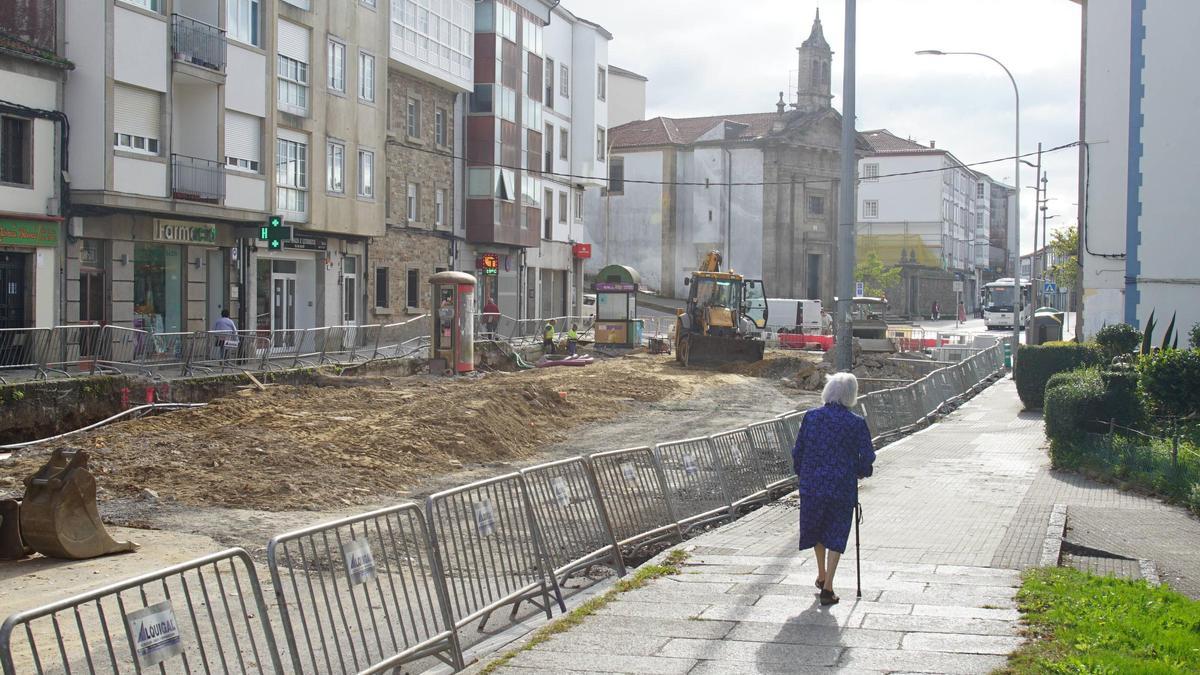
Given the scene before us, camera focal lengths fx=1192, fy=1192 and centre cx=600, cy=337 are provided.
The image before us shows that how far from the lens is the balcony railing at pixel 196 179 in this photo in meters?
27.8

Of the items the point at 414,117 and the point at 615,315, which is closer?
the point at 414,117

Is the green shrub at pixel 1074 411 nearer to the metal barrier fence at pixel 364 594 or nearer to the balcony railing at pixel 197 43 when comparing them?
the metal barrier fence at pixel 364 594

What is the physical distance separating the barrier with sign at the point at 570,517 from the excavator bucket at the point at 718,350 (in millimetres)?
27833

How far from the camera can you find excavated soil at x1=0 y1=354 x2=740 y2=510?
14.5 metres

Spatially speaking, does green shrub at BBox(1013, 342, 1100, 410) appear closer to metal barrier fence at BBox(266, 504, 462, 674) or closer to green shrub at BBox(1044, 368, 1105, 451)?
green shrub at BBox(1044, 368, 1105, 451)

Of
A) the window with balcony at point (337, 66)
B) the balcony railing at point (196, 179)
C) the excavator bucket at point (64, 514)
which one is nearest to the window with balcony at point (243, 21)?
the balcony railing at point (196, 179)

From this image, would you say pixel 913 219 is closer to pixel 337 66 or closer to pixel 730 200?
pixel 730 200

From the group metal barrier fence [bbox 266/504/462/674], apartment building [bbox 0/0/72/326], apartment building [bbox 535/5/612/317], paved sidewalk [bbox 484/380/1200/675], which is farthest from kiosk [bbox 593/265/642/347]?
metal barrier fence [bbox 266/504/462/674]

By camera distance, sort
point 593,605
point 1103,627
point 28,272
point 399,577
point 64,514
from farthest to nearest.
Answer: point 28,272 → point 64,514 → point 593,605 → point 1103,627 → point 399,577

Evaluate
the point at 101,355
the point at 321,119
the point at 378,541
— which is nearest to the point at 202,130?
the point at 321,119

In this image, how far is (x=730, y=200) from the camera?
76562 millimetres

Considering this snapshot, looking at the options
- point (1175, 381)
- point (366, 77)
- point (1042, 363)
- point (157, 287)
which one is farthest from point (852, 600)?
point (366, 77)

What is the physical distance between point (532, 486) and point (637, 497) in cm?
207

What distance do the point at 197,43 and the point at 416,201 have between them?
14.3m
